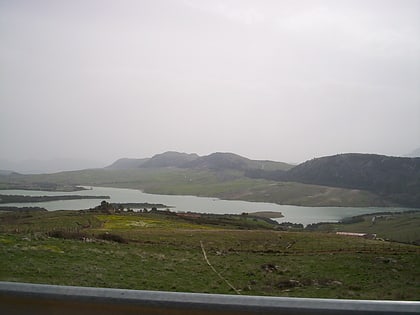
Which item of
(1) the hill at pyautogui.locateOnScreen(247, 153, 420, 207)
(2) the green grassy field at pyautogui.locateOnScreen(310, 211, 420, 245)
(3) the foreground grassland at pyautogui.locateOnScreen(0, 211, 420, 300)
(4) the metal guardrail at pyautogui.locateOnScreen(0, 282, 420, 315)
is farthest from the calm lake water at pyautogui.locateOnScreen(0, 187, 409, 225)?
(4) the metal guardrail at pyautogui.locateOnScreen(0, 282, 420, 315)

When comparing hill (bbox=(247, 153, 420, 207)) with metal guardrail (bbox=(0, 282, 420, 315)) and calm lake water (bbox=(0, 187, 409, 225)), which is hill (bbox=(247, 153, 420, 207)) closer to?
calm lake water (bbox=(0, 187, 409, 225))

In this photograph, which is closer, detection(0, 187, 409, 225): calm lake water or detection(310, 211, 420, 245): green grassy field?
detection(310, 211, 420, 245): green grassy field

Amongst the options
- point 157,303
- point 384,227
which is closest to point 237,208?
point 384,227

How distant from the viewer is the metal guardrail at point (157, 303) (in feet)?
7.18

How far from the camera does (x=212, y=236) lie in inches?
1658

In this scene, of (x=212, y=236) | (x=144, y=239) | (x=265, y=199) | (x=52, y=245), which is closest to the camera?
(x=52, y=245)

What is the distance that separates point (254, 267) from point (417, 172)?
181m

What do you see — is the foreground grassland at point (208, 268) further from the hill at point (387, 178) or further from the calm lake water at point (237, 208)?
the hill at point (387, 178)

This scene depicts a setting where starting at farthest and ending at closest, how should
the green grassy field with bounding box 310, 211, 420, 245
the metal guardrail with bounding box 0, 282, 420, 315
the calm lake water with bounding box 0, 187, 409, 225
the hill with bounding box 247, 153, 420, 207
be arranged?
the hill with bounding box 247, 153, 420, 207 → the calm lake water with bounding box 0, 187, 409, 225 → the green grassy field with bounding box 310, 211, 420, 245 → the metal guardrail with bounding box 0, 282, 420, 315

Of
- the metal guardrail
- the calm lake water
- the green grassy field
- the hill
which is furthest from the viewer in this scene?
the hill

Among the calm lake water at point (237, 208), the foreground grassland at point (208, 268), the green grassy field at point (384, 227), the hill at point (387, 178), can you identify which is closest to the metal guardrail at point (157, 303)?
the foreground grassland at point (208, 268)

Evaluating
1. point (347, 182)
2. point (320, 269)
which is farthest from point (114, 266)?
point (347, 182)

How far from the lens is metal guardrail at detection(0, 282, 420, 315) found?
2.19 meters

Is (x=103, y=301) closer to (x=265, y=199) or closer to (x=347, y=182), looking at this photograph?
(x=265, y=199)
